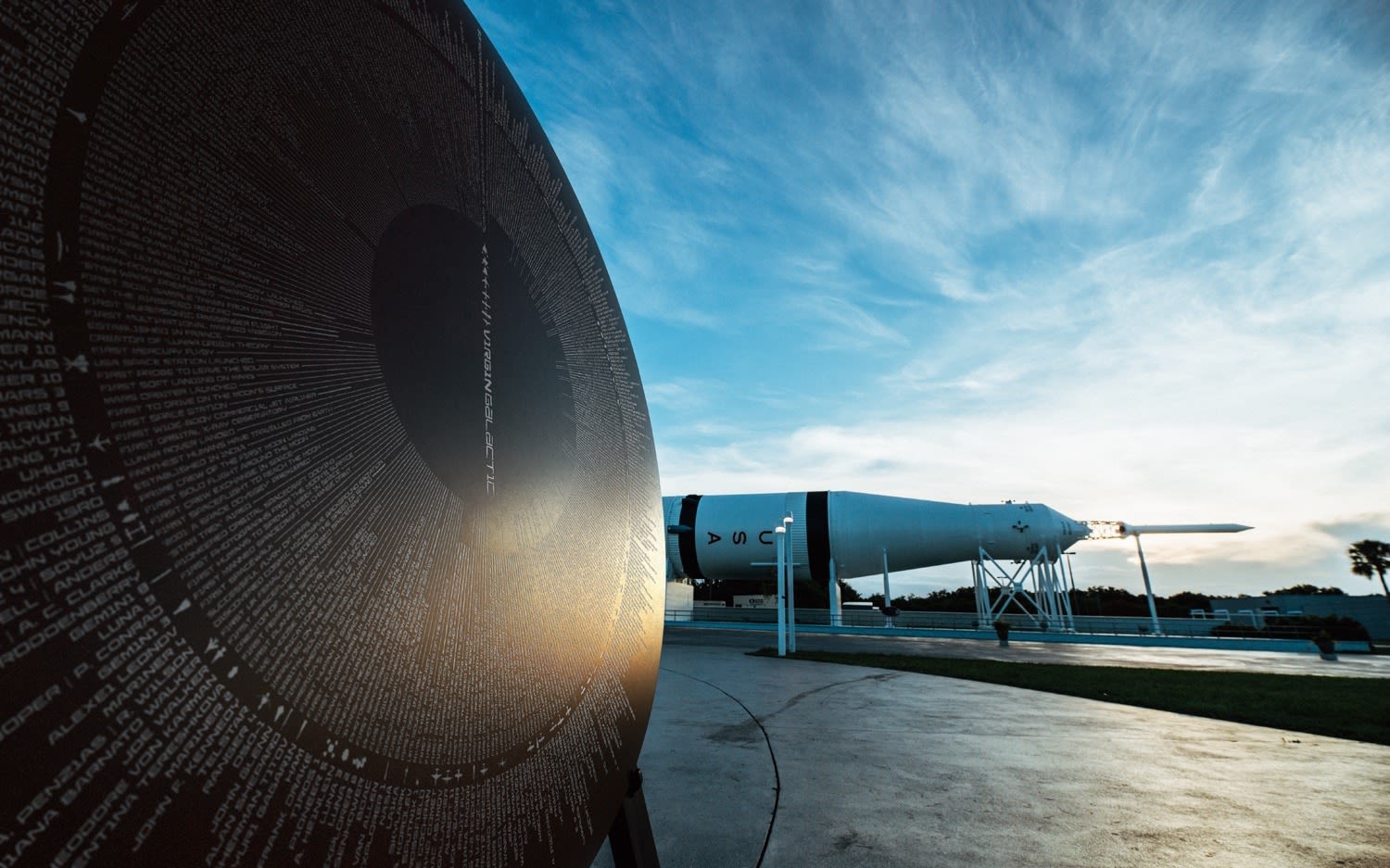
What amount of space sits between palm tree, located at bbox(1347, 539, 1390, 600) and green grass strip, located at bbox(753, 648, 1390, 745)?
220 ft

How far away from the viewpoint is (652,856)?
210cm

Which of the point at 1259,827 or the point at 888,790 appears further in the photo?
the point at 888,790

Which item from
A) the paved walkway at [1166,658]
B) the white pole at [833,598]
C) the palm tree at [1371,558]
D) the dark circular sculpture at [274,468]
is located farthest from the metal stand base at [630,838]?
the palm tree at [1371,558]

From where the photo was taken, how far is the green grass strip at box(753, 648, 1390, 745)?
5816 millimetres

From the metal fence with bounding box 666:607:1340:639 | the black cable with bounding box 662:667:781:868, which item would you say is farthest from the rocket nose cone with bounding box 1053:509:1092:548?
the black cable with bounding box 662:667:781:868

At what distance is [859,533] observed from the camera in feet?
76.5

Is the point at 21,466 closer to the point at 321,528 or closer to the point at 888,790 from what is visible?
the point at 321,528

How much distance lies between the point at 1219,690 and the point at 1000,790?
728 centimetres

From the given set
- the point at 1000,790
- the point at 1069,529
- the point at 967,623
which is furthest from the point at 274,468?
the point at 967,623

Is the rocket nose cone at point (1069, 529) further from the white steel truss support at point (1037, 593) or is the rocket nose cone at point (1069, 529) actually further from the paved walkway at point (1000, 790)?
the paved walkway at point (1000, 790)

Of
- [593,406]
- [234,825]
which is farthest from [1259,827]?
[234,825]

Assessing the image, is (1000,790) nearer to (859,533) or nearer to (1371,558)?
(859,533)

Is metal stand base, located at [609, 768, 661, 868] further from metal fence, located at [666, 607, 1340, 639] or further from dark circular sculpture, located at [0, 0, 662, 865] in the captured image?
metal fence, located at [666, 607, 1340, 639]

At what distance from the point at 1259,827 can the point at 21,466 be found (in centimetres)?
452
